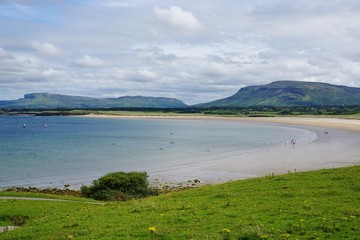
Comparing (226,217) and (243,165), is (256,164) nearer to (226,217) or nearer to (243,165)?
(243,165)

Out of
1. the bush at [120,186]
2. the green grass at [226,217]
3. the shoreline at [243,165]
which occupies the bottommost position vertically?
the shoreline at [243,165]

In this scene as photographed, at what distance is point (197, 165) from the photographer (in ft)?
208

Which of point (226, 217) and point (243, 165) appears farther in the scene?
point (243, 165)

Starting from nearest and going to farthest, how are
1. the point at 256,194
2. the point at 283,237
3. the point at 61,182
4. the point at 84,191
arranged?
the point at 283,237 → the point at 256,194 → the point at 84,191 → the point at 61,182

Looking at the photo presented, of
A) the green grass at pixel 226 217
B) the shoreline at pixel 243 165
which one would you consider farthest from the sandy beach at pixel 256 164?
the green grass at pixel 226 217

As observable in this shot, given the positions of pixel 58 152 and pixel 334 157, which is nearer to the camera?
pixel 334 157

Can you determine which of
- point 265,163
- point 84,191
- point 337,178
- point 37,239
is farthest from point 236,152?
point 37,239

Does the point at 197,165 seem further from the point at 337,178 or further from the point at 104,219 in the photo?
the point at 104,219

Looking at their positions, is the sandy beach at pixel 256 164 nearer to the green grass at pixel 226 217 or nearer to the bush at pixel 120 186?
the bush at pixel 120 186

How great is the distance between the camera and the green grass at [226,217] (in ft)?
47.2

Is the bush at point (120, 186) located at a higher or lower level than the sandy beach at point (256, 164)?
higher

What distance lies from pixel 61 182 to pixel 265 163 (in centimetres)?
3073

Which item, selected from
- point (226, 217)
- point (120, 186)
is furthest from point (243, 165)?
point (226, 217)

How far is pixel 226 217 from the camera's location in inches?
679
